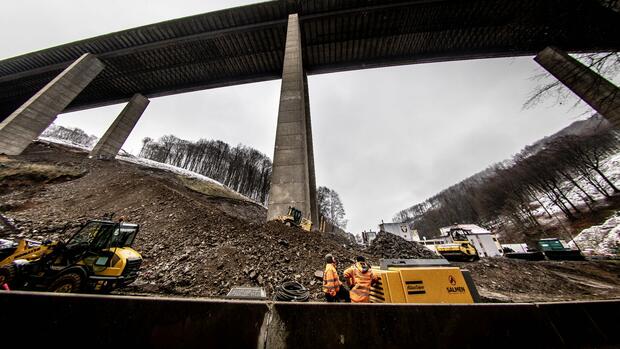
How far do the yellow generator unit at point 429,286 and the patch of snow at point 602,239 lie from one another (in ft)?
79.9

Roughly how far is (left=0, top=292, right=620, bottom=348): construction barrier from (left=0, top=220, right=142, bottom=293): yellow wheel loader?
14.0ft

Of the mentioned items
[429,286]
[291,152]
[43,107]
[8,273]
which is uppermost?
[43,107]

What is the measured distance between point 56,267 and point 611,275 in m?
20.6

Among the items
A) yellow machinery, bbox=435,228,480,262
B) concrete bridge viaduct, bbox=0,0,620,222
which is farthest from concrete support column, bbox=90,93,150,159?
yellow machinery, bbox=435,228,480,262

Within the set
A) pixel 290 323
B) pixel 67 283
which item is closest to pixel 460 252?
pixel 290 323

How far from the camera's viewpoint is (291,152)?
31.7 feet

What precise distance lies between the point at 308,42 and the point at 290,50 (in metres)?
4.10

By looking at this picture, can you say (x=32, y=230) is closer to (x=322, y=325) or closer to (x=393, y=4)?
(x=322, y=325)

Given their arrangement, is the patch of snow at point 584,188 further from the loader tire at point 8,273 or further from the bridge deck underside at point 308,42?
the loader tire at point 8,273

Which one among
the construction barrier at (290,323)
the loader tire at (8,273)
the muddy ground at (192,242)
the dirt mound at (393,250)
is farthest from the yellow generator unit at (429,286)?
the loader tire at (8,273)

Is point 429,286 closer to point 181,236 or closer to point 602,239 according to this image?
point 181,236

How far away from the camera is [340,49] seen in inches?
630

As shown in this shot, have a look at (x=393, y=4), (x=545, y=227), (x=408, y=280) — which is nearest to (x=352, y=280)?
(x=408, y=280)

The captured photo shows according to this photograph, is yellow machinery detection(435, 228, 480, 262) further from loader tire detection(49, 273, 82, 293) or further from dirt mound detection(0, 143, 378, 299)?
loader tire detection(49, 273, 82, 293)
